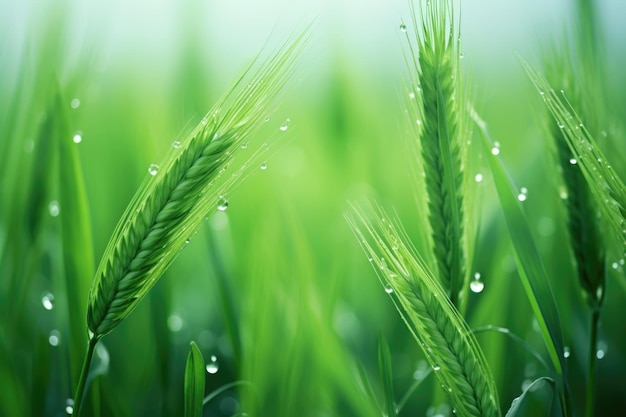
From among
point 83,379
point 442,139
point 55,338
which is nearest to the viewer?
point 83,379

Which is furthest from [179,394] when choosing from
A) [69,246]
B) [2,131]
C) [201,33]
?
[201,33]

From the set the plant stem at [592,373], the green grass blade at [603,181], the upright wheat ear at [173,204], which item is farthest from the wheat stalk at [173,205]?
the plant stem at [592,373]

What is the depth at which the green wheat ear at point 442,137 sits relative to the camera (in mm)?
531

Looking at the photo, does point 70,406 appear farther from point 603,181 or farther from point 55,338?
point 603,181

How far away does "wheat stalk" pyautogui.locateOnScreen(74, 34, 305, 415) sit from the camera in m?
0.45

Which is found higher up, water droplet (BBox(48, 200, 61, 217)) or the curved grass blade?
water droplet (BBox(48, 200, 61, 217))

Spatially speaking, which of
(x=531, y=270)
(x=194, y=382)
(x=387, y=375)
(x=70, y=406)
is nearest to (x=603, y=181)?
(x=531, y=270)

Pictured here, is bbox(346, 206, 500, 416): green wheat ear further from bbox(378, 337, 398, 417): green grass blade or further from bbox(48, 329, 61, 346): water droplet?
bbox(48, 329, 61, 346): water droplet

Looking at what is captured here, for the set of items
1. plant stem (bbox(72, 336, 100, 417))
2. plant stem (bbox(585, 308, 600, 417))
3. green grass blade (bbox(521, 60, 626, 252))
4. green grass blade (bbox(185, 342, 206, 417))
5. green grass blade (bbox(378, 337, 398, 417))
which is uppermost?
green grass blade (bbox(521, 60, 626, 252))

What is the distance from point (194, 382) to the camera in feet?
1.58

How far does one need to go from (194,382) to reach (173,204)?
5.2 inches

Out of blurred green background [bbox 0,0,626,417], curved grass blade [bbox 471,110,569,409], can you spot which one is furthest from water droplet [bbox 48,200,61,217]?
curved grass blade [bbox 471,110,569,409]

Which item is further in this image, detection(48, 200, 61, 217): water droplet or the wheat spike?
detection(48, 200, 61, 217): water droplet

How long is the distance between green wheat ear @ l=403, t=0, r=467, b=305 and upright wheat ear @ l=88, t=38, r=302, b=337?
13cm
